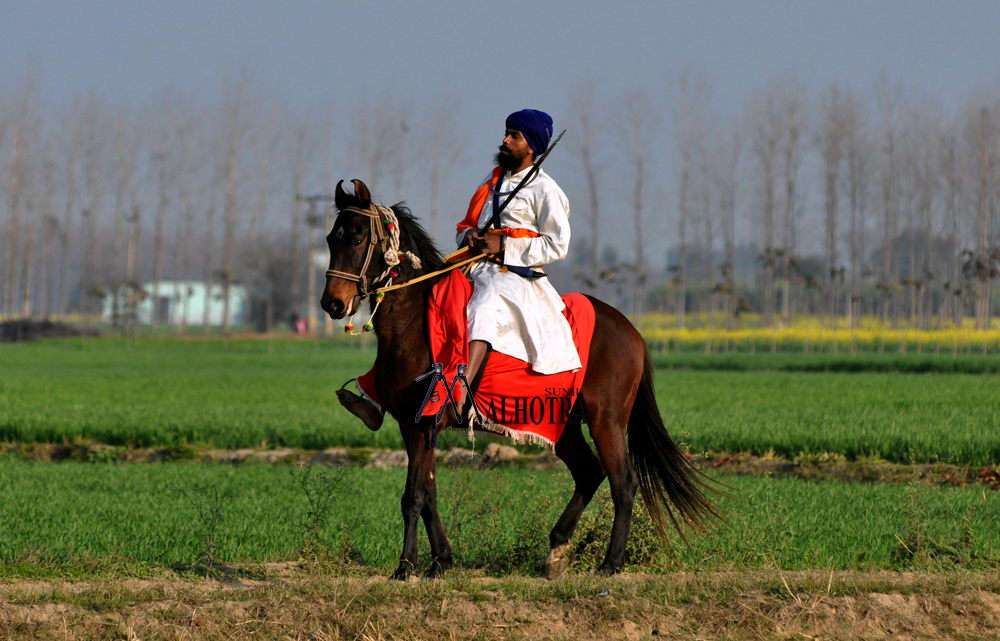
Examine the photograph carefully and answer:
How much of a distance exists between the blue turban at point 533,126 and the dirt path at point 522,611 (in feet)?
8.46

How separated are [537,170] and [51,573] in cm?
394

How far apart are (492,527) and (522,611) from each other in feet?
5.62

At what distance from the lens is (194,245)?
9906cm

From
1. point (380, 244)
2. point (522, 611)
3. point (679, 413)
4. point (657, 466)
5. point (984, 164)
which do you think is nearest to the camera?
point (522, 611)

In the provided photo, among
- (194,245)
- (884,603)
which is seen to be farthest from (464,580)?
(194,245)

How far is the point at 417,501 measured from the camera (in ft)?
18.1

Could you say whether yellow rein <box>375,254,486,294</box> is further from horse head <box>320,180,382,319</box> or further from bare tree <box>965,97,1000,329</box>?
bare tree <box>965,97,1000,329</box>

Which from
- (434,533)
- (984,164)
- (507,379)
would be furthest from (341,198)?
(984,164)

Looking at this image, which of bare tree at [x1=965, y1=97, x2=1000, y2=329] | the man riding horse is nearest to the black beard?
the man riding horse

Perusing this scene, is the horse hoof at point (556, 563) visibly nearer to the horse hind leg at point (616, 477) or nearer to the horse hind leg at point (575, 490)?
the horse hind leg at point (575, 490)

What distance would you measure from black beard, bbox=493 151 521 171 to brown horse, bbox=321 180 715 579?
0.64 metres

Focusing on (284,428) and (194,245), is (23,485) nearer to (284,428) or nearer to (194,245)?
(284,428)

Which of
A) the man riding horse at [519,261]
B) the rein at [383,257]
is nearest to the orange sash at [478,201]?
the man riding horse at [519,261]

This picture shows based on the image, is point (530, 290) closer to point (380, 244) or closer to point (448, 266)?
point (448, 266)
